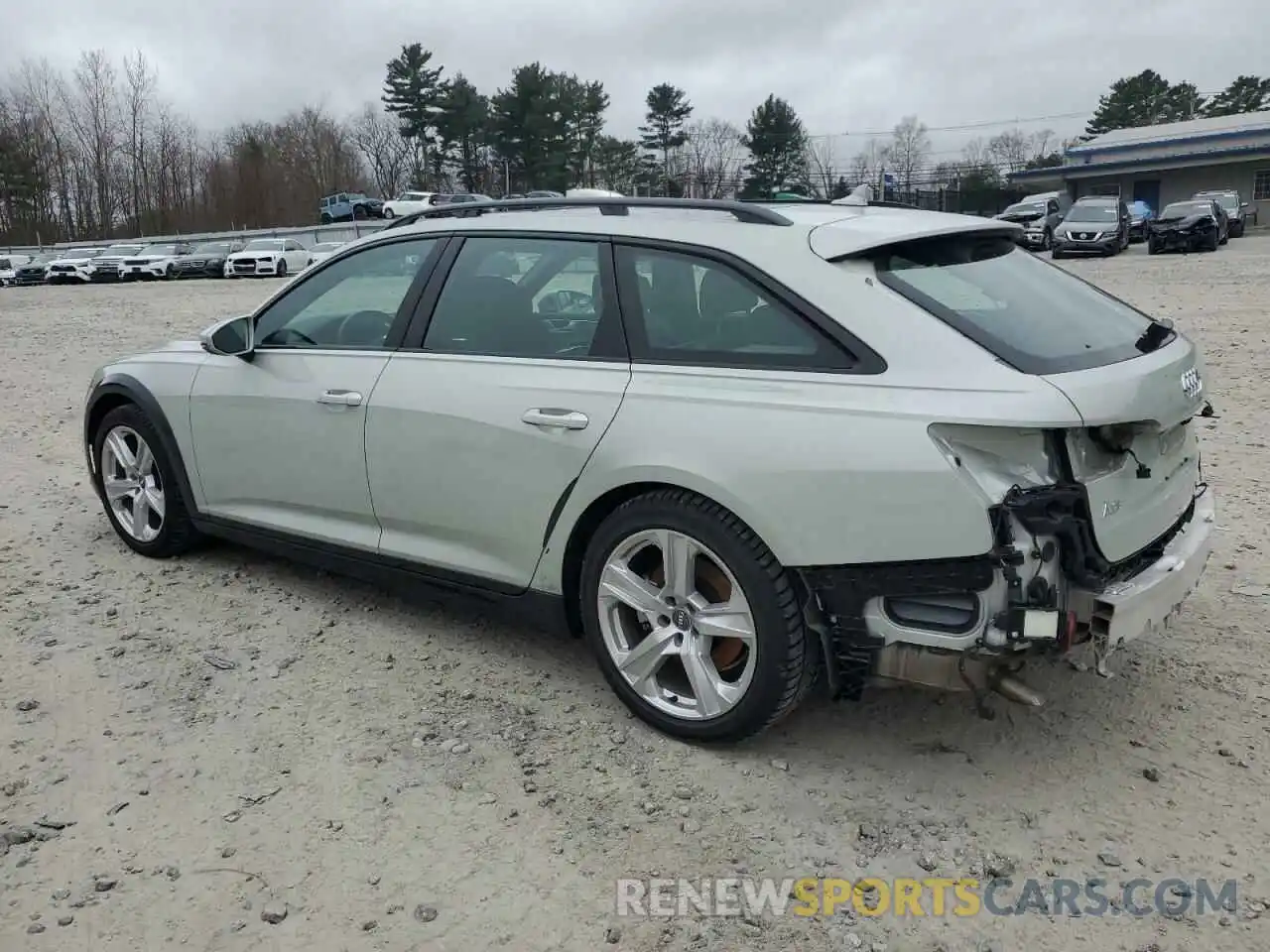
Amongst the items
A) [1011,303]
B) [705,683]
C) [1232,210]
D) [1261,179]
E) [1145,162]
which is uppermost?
[1145,162]

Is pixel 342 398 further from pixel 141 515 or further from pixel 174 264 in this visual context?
pixel 174 264

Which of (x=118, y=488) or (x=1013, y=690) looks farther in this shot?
(x=118, y=488)

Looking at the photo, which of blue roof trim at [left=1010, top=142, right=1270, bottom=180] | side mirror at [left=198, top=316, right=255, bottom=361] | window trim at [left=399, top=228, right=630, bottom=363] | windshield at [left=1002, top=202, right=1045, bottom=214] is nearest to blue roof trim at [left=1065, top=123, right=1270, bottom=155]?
blue roof trim at [left=1010, top=142, right=1270, bottom=180]

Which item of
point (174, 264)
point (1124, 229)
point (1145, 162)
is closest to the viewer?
point (1124, 229)

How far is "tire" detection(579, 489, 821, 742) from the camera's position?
2.93 m

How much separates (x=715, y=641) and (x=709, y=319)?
1.00 meters

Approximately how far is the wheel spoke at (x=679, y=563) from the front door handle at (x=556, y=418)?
1.49ft

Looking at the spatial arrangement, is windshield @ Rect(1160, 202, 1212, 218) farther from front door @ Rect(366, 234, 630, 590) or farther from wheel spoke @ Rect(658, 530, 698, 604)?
wheel spoke @ Rect(658, 530, 698, 604)

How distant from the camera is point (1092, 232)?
2761 centimetres

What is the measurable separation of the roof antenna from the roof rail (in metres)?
0.58

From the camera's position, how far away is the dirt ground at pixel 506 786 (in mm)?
2527

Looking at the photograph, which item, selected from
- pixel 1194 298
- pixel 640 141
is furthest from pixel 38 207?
pixel 1194 298

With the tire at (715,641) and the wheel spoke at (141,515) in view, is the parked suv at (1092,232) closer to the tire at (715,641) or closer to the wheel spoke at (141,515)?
the wheel spoke at (141,515)

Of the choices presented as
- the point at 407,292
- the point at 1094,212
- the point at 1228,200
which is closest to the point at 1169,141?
the point at 1228,200
